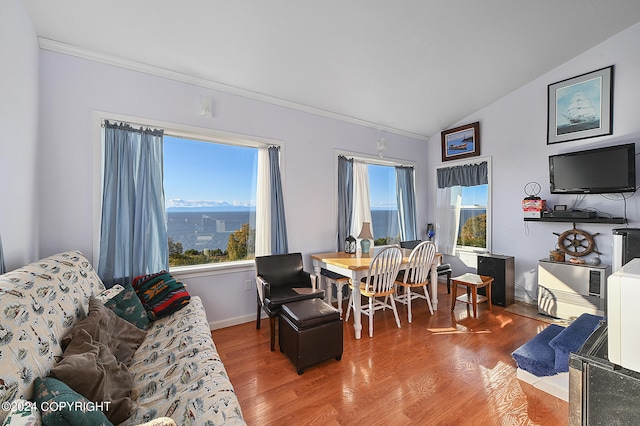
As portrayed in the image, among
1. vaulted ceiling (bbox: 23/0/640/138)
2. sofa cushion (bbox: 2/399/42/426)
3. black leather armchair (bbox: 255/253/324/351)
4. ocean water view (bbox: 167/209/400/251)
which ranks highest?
vaulted ceiling (bbox: 23/0/640/138)

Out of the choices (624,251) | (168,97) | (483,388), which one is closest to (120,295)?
(168,97)

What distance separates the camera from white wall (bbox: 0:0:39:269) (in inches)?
63.2

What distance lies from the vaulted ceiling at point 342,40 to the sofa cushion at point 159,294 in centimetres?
203

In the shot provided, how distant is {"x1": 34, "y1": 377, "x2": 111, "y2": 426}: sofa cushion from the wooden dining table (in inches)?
87.3

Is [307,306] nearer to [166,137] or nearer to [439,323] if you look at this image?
[439,323]

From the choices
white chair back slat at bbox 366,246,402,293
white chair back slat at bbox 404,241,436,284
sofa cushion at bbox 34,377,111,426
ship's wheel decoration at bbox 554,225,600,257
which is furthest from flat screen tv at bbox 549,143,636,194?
sofa cushion at bbox 34,377,111,426

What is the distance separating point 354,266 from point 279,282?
895 mm

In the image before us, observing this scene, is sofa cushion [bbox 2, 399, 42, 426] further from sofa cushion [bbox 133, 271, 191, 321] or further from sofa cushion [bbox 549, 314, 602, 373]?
sofa cushion [bbox 549, 314, 602, 373]

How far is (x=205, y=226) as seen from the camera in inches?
124

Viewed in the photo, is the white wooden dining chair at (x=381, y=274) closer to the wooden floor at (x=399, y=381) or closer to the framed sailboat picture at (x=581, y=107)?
the wooden floor at (x=399, y=381)

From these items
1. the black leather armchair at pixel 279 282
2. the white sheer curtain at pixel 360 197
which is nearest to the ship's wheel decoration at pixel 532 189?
the white sheer curtain at pixel 360 197

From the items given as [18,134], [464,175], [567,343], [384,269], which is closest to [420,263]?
[384,269]

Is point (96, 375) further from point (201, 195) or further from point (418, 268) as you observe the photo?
point (418, 268)

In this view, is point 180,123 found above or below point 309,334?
above
